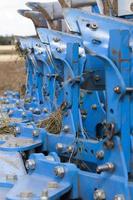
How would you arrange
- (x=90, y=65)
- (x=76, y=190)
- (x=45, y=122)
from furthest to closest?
1. (x=45, y=122)
2. (x=90, y=65)
3. (x=76, y=190)

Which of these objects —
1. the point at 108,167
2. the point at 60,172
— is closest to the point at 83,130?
the point at 60,172

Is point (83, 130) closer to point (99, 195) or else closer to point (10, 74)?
point (99, 195)

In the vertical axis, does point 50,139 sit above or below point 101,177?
below

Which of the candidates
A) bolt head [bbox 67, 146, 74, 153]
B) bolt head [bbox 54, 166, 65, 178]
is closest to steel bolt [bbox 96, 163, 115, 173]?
bolt head [bbox 54, 166, 65, 178]

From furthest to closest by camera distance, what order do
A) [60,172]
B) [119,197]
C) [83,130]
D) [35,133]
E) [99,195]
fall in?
[35,133] < [83,130] < [60,172] < [99,195] < [119,197]

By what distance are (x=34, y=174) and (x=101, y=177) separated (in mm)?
478

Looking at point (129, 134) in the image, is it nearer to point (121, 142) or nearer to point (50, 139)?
point (121, 142)

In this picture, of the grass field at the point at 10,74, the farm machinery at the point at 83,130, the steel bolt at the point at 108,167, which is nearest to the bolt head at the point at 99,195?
the farm machinery at the point at 83,130

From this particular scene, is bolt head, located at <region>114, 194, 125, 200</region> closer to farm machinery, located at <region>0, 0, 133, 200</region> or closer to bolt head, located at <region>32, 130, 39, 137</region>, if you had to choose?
farm machinery, located at <region>0, 0, 133, 200</region>

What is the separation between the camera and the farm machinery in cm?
263

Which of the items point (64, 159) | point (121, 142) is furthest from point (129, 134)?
point (64, 159)

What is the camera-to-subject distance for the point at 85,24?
120 inches

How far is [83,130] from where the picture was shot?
3928mm

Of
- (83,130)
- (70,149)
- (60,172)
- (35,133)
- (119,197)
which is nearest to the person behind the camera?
(119,197)
